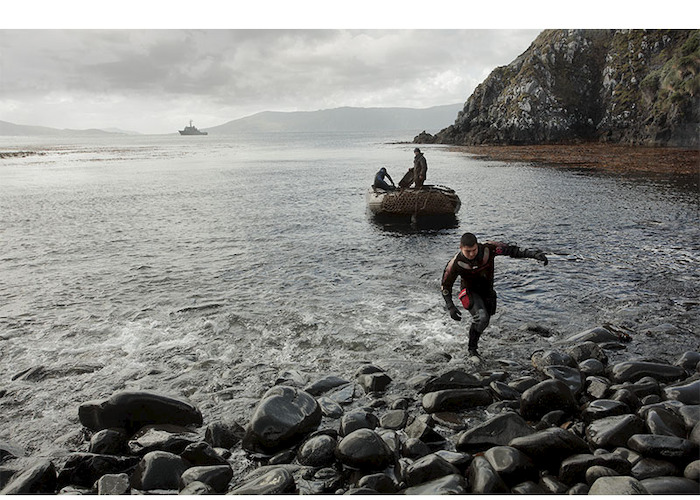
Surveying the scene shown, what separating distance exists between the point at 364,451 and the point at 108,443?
3913 mm

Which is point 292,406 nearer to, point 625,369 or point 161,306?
point 625,369

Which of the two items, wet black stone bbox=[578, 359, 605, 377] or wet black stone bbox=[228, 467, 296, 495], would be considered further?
wet black stone bbox=[578, 359, 605, 377]

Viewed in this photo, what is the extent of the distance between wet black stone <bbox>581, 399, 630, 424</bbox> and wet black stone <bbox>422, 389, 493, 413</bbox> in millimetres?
1502

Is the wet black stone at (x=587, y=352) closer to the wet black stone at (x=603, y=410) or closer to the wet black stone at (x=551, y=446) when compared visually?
the wet black stone at (x=603, y=410)

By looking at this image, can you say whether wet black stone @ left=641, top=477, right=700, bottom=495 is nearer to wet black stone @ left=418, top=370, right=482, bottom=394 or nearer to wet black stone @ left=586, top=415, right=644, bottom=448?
wet black stone @ left=586, top=415, right=644, bottom=448

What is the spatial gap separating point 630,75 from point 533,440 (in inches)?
4021

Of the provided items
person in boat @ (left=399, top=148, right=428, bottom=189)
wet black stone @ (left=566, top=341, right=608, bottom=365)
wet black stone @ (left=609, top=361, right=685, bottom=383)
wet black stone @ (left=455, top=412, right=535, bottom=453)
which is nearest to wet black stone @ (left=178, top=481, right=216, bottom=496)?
wet black stone @ (left=455, top=412, right=535, bottom=453)

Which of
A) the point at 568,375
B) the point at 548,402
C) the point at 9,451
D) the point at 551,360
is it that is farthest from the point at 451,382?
the point at 9,451

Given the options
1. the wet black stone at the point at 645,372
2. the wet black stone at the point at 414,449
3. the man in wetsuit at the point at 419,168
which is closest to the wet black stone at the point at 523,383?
the wet black stone at the point at 645,372

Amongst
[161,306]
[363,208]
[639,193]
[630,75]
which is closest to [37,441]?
[161,306]

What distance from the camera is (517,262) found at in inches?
647

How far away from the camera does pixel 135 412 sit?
7.31m

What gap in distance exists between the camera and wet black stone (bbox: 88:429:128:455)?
21.8ft

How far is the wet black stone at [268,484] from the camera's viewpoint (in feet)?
18.3
